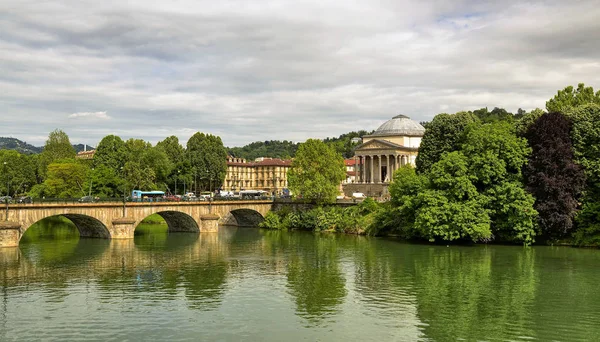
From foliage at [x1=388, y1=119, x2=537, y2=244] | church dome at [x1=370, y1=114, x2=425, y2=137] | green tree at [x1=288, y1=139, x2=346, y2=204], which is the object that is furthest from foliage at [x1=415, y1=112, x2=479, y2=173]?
church dome at [x1=370, y1=114, x2=425, y2=137]

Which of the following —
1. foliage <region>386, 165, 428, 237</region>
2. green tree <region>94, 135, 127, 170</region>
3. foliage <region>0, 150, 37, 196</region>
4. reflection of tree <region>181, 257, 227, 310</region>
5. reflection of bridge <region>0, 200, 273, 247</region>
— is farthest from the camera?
foliage <region>0, 150, 37, 196</region>

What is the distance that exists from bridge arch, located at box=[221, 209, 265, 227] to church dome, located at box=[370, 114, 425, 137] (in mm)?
41490

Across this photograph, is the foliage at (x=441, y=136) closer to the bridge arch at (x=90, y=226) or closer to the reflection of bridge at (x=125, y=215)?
the reflection of bridge at (x=125, y=215)

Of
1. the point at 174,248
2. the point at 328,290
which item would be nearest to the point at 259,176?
the point at 174,248

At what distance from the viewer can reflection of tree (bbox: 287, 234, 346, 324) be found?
36.2 metres

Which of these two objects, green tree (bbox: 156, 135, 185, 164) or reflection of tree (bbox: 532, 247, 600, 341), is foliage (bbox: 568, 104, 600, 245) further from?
green tree (bbox: 156, 135, 185, 164)

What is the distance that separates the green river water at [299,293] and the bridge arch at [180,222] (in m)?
18.7

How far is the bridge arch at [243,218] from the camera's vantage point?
97938 mm

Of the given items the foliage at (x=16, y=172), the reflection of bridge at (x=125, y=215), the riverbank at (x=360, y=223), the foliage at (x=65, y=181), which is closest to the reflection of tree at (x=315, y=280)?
the riverbank at (x=360, y=223)

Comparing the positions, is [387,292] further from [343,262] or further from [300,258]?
[300,258]

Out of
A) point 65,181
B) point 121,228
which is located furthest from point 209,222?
point 65,181

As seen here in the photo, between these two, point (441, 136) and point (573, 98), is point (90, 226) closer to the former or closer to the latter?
point (441, 136)

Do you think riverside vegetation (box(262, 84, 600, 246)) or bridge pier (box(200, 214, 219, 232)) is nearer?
riverside vegetation (box(262, 84, 600, 246))

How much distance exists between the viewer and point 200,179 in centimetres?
12712
